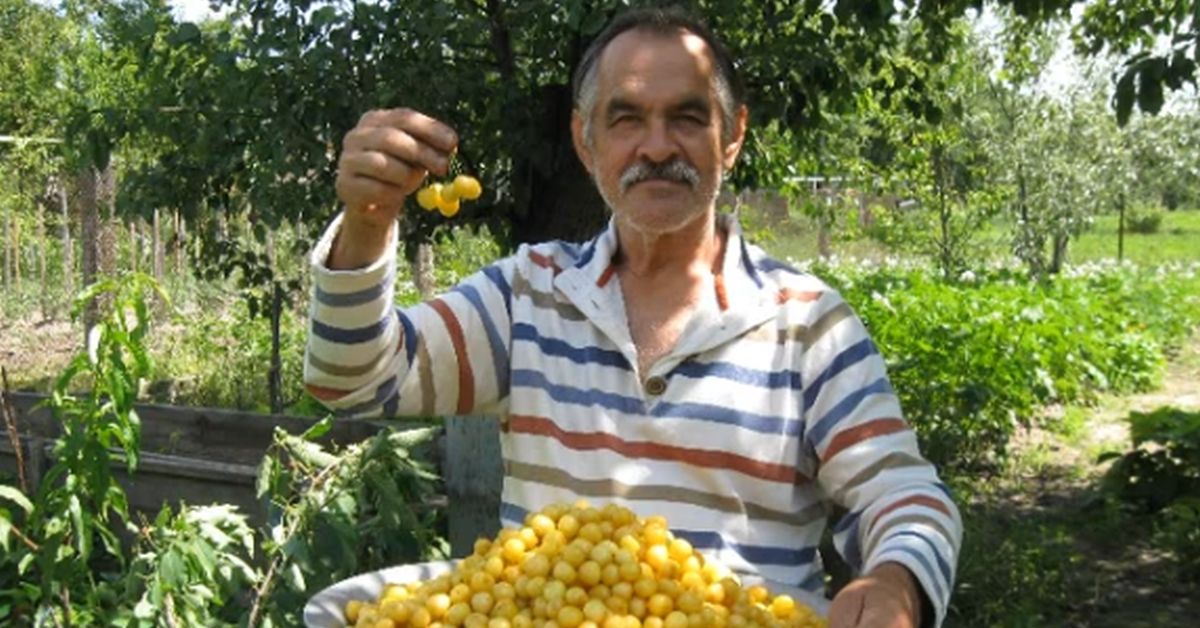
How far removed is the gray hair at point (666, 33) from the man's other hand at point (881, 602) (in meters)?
0.74

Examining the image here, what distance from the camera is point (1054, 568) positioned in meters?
5.49

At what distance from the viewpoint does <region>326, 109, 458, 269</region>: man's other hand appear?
177cm

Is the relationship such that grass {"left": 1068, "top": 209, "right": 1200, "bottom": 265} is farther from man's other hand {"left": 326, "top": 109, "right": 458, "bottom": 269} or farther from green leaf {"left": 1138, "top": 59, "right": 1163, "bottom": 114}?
man's other hand {"left": 326, "top": 109, "right": 458, "bottom": 269}

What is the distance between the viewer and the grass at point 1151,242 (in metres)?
33.0

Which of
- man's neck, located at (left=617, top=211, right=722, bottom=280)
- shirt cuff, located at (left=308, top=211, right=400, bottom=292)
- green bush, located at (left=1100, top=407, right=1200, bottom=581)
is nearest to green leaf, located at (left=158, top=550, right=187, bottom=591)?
shirt cuff, located at (left=308, top=211, right=400, bottom=292)

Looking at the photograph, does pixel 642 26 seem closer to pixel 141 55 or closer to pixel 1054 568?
pixel 141 55

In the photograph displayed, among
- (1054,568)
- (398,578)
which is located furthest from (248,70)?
(1054,568)

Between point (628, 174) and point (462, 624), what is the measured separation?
708 millimetres

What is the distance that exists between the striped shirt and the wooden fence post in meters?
1.22

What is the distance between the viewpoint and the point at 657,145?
6.49ft

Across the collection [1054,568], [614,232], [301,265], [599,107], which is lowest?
[1054,568]

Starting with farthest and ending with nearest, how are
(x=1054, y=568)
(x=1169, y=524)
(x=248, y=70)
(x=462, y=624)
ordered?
(x=1169, y=524) < (x=1054, y=568) < (x=248, y=70) < (x=462, y=624)

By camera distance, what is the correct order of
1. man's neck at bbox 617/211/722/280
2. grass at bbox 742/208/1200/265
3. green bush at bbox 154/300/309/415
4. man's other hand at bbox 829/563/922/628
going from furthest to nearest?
grass at bbox 742/208/1200/265, green bush at bbox 154/300/309/415, man's neck at bbox 617/211/722/280, man's other hand at bbox 829/563/922/628

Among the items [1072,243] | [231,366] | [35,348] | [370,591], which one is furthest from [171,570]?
[1072,243]
